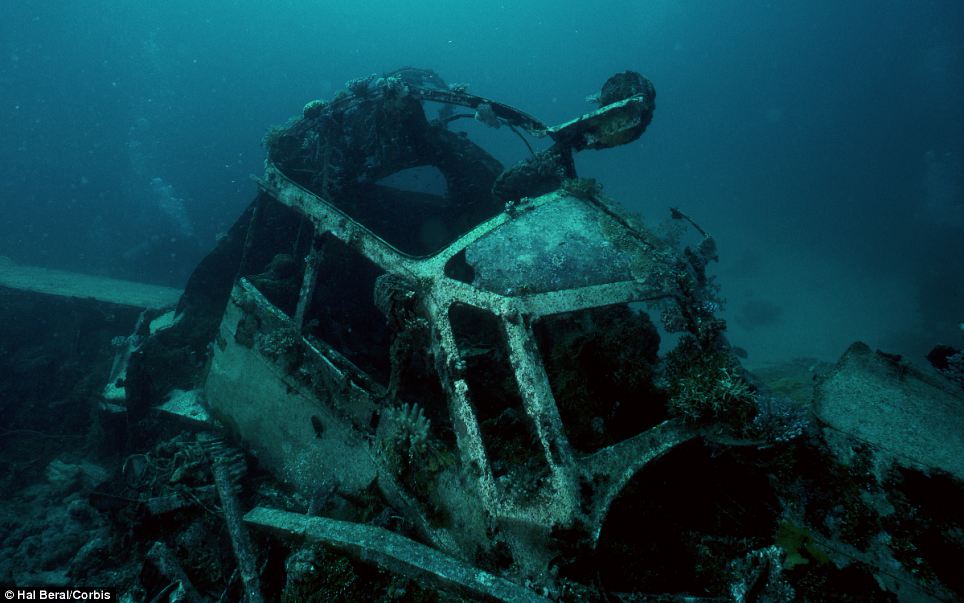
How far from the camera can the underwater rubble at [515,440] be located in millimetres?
2436

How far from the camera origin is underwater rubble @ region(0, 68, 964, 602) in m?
2.44

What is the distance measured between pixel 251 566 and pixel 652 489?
3.32 meters

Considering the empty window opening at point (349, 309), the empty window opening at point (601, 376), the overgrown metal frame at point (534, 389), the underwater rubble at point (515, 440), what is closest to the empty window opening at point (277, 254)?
the underwater rubble at point (515, 440)

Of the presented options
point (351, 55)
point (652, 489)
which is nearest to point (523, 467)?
point (652, 489)

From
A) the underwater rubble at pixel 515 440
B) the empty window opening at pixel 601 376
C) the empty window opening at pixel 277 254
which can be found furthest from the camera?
the empty window opening at pixel 277 254

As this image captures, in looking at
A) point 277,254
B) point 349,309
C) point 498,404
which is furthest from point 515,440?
point 277,254

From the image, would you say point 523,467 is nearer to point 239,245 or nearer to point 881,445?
point 881,445

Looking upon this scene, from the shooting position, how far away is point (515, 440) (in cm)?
296

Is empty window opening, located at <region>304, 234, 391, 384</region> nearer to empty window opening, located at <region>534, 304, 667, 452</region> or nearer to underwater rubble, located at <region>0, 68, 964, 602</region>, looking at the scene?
underwater rubble, located at <region>0, 68, 964, 602</region>

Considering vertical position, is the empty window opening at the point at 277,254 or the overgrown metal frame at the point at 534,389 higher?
the empty window opening at the point at 277,254

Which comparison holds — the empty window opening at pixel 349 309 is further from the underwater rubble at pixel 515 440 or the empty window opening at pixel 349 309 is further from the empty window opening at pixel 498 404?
the empty window opening at pixel 498 404

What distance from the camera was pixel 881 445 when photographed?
2.62 m

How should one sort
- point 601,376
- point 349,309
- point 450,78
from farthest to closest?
1. point 450,78
2. point 349,309
3. point 601,376

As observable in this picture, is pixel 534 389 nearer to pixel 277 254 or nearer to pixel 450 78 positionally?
pixel 277 254
